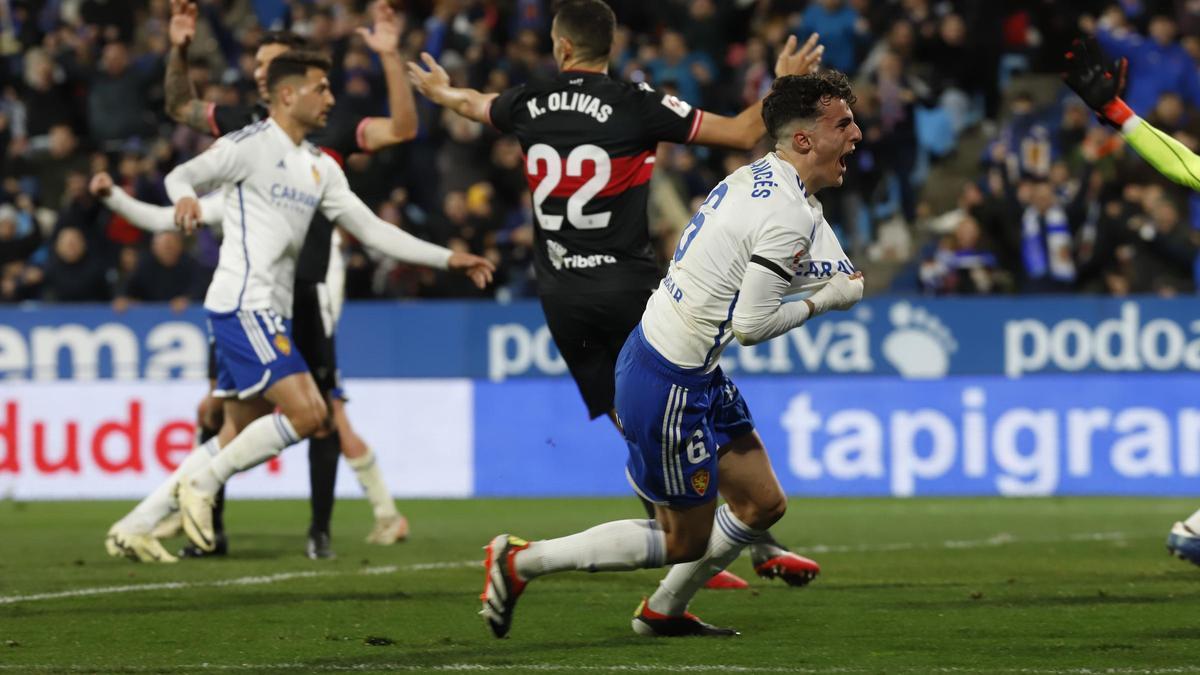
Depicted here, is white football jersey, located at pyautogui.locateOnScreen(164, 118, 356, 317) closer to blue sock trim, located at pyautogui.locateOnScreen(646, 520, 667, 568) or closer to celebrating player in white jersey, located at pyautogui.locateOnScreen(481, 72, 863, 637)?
celebrating player in white jersey, located at pyautogui.locateOnScreen(481, 72, 863, 637)

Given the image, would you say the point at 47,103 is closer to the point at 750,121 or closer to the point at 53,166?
the point at 53,166

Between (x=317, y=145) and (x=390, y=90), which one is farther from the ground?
(x=390, y=90)

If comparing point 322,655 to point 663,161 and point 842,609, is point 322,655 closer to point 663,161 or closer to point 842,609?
point 842,609

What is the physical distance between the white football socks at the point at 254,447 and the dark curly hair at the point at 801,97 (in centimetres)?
367

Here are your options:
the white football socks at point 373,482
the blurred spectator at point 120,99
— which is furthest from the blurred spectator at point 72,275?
the white football socks at point 373,482

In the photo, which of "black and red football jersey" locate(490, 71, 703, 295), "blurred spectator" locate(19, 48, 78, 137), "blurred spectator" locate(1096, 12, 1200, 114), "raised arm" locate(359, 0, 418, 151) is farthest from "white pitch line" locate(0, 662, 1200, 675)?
"blurred spectator" locate(19, 48, 78, 137)

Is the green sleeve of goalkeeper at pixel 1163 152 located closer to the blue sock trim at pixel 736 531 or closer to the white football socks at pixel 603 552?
the blue sock trim at pixel 736 531

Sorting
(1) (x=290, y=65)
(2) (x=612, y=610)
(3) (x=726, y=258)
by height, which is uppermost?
(1) (x=290, y=65)

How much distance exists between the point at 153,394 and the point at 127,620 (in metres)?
9.24

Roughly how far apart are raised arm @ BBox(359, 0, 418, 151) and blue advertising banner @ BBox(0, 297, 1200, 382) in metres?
6.84

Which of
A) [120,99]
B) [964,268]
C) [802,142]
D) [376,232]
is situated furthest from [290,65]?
[120,99]

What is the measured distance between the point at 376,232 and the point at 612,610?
8.86 ft

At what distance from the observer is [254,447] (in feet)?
31.8

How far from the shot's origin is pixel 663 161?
64.7 feet
